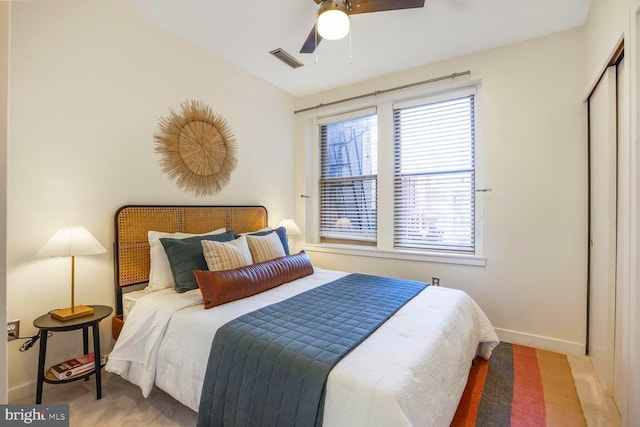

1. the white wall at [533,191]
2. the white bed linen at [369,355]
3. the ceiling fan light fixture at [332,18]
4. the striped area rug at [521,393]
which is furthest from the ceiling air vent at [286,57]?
the striped area rug at [521,393]

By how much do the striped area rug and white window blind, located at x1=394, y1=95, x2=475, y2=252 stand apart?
→ 1.04 metres

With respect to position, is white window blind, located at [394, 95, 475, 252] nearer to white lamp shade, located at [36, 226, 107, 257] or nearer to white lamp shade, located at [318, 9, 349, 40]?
white lamp shade, located at [318, 9, 349, 40]

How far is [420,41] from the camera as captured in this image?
263 cm

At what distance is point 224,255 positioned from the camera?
220cm

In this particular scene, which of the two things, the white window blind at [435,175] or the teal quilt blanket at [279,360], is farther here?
the white window blind at [435,175]

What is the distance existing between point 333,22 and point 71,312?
2310 millimetres

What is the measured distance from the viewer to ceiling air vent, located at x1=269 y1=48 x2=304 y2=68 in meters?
2.82

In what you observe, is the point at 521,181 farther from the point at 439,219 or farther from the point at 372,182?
the point at 372,182

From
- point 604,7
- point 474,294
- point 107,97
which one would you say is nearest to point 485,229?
point 474,294

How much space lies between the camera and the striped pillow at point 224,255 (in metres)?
2.15

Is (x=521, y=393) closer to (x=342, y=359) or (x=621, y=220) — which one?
(x=621, y=220)

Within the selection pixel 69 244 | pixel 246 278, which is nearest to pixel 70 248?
pixel 69 244

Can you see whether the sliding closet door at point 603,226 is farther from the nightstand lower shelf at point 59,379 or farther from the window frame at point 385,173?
the nightstand lower shelf at point 59,379

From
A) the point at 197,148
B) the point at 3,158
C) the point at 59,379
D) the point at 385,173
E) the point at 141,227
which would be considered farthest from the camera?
the point at 385,173
